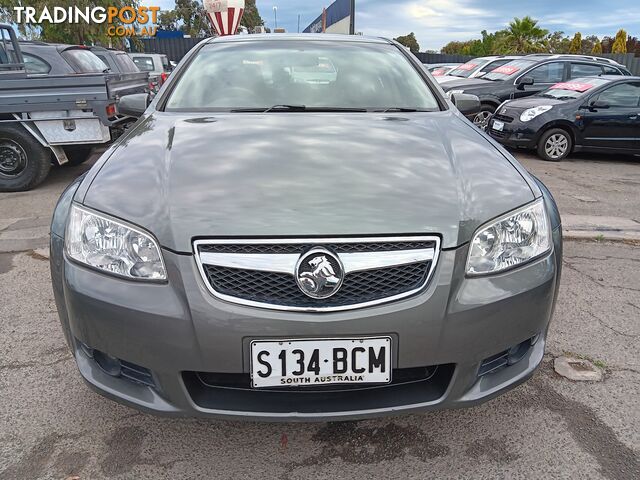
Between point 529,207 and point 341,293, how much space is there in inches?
30.6

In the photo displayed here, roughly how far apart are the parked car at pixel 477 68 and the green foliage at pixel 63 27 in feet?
59.8

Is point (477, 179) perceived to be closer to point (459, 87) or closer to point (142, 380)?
point (142, 380)

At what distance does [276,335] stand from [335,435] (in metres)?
0.69

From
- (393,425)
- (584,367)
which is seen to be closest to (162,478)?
(393,425)

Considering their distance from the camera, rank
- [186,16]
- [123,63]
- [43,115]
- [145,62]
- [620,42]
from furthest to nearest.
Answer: [186,16] → [620,42] → [145,62] → [123,63] → [43,115]

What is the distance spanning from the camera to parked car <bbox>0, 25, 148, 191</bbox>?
560cm

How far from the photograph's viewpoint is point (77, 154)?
23.8ft

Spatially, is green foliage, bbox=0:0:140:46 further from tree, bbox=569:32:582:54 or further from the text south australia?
tree, bbox=569:32:582:54

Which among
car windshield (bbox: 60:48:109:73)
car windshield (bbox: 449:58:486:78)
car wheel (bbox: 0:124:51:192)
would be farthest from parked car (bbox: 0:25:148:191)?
car windshield (bbox: 449:58:486:78)

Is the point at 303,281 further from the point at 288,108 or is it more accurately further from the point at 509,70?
the point at 509,70

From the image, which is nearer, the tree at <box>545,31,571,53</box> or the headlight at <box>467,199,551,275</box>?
the headlight at <box>467,199,551,275</box>

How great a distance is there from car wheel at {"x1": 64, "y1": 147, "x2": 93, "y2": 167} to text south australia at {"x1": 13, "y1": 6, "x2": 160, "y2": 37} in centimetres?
1750

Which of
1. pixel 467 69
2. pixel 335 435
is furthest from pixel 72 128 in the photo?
pixel 467 69

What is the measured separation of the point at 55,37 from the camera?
2491cm
